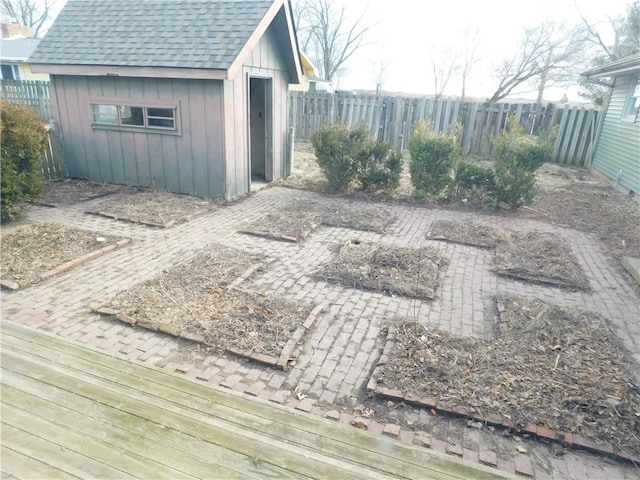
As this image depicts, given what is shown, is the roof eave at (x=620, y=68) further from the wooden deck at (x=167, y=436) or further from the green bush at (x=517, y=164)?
the wooden deck at (x=167, y=436)

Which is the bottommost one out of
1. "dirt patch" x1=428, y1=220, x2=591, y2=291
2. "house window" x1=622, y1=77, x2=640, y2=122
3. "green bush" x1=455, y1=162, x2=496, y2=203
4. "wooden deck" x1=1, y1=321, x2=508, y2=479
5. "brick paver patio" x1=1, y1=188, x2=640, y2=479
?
"brick paver patio" x1=1, y1=188, x2=640, y2=479

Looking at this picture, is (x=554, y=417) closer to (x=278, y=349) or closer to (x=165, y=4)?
(x=278, y=349)

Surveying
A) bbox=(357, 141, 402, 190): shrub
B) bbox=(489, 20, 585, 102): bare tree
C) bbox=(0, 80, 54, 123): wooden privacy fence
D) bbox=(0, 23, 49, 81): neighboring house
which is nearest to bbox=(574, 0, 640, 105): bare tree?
bbox=(489, 20, 585, 102): bare tree

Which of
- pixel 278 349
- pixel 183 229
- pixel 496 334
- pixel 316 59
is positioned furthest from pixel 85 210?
pixel 316 59

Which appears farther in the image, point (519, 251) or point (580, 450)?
point (519, 251)

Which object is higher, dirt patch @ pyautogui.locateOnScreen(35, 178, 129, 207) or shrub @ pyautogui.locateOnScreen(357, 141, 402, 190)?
shrub @ pyautogui.locateOnScreen(357, 141, 402, 190)

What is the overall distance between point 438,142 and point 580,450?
654 centimetres

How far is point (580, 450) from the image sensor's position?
2770 mm

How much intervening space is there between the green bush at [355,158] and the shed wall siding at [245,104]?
1545mm

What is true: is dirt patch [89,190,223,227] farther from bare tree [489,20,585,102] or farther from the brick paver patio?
bare tree [489,20,585,102]

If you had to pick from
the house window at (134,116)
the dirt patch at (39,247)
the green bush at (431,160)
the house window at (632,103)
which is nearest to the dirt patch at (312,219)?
the green bush at (431,160)

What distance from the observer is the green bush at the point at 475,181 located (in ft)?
27.4

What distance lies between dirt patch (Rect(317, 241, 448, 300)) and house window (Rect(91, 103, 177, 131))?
4.88 m

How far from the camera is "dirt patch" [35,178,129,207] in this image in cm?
808
